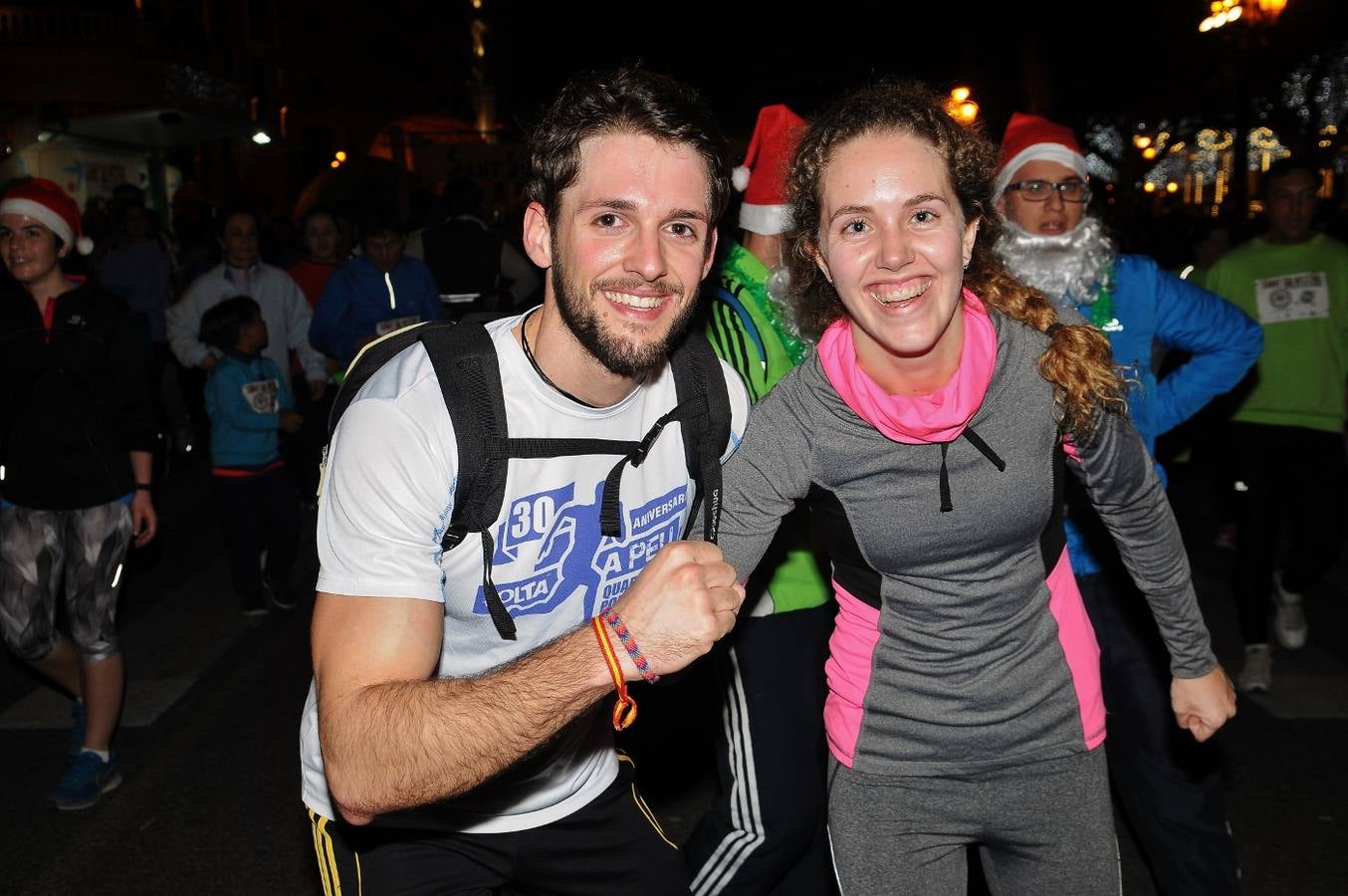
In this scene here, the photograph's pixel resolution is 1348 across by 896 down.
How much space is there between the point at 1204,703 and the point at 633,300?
1.43 m

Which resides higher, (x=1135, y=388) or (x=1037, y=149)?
(x=1037, y=149)

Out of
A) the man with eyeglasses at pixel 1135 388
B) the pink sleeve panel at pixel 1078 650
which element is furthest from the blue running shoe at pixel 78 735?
the pink sleeve panel at pixel 1078 650

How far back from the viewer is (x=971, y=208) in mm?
2504

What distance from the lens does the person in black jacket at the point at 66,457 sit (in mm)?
4383

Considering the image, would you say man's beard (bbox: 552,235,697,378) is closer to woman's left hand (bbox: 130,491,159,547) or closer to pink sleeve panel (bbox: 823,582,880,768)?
pink sleeve panel (bbox: 823,582,880,768)

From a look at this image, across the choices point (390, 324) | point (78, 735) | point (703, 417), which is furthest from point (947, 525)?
point (390, 324)

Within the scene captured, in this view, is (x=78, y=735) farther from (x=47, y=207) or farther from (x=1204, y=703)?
(x=1204, y=703)

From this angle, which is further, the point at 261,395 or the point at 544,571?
the point at 261,395

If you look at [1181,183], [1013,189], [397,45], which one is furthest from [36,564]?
[1181,183]

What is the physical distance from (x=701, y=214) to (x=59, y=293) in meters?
3.07

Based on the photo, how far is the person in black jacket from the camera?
14.4ft

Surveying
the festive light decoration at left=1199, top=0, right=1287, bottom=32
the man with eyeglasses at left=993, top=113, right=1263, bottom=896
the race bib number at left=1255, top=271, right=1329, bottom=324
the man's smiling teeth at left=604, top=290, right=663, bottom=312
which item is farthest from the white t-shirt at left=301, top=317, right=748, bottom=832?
the festive light decoration at left=1199, top=0, right=1287, bottom=32

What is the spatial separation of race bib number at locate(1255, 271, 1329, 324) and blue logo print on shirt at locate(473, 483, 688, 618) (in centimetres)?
411

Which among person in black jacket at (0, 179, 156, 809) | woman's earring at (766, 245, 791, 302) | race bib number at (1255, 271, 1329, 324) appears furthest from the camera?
race bib number at (1255, 271, 1329, 324)
